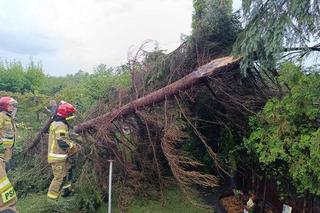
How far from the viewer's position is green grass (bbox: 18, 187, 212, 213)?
6.19m

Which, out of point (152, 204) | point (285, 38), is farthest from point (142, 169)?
point (285, 38)

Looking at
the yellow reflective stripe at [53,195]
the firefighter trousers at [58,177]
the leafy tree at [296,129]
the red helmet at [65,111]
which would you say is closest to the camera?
the leafy tree at [296,129]

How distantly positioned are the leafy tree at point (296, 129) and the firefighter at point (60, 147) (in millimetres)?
3891

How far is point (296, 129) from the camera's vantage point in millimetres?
4434

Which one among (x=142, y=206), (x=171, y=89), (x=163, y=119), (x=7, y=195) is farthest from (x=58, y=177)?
(x=171, y=89)

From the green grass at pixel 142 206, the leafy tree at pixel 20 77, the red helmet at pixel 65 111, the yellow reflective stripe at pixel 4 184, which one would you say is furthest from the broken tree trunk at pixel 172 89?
the leafy tree at pixel 20 77

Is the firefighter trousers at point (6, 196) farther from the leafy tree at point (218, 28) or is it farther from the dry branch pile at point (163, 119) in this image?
the leafy tree at point (218, 28)

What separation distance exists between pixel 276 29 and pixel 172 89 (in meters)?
2.20

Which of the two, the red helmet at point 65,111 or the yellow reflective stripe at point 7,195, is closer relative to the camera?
the yellow reflective stripe at point 7,195

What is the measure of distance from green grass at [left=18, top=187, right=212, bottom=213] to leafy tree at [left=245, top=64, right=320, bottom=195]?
242 centimetres

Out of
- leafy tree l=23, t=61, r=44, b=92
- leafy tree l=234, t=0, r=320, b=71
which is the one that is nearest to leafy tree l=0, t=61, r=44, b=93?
leafy tree l=23, t=61, r=44, b=92

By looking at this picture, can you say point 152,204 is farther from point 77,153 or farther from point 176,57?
point 176,57

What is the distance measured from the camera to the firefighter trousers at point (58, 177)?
667 centimetres

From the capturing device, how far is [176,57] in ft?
23.2
